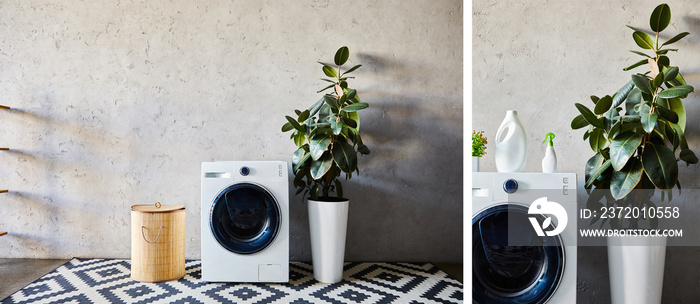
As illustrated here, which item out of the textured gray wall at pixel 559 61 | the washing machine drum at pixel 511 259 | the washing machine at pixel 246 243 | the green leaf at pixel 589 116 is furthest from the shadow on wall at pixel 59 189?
the green leaf at pixel 589 116

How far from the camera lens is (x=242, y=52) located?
10.0 ft

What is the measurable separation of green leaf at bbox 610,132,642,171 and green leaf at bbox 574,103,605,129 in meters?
0.35

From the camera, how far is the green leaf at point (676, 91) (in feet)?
3.87

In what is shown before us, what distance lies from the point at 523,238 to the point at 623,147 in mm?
539

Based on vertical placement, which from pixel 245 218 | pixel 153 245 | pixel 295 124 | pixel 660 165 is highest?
pixel 295 124

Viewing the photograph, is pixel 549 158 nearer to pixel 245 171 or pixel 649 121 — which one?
pixel 649 121

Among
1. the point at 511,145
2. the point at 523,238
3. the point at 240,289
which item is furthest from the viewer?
the point at 240,289

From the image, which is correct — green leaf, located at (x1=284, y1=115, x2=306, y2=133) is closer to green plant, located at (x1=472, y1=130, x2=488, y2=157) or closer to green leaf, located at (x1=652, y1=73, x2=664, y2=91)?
green plant, located at (x1=472, y1=130, x2=488, y2=157)

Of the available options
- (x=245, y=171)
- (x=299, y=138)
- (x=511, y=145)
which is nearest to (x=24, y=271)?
(x=245, y=171)

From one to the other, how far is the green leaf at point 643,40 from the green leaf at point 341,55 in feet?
6.65

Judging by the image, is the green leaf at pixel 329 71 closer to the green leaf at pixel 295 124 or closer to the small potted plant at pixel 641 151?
the green leaf at pixel 295 124

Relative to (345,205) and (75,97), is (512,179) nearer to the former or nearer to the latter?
(345,205)

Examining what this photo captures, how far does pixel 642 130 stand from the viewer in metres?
1.46

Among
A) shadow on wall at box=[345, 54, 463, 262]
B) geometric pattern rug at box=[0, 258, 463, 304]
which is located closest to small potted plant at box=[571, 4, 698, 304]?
geometric pattern rug at box=[0, 258, 463, 304]
